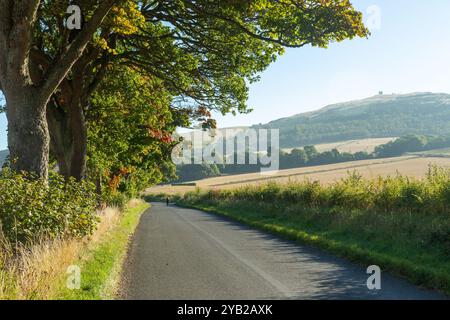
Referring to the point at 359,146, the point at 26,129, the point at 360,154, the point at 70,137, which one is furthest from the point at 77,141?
the point at 359,146

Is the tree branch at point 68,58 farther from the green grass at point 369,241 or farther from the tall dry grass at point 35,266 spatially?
the green grass at point 369,241

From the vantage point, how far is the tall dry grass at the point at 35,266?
21.3 feet

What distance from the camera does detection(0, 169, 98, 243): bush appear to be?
908 centimetres

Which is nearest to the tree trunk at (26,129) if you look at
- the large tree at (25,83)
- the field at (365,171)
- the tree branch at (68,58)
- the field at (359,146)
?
the large tree at (25,83)

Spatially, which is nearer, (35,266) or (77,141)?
(35,266)

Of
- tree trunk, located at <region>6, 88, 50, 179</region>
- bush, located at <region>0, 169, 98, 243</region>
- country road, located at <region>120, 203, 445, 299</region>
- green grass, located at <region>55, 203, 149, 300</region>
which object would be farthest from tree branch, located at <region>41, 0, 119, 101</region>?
country road, located at <region>120, 203, 445, 299</region>

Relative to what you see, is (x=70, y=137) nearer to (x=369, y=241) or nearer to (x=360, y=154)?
(x=369, y=241)

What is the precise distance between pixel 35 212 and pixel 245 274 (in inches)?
179

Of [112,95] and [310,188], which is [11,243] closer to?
[112,95]

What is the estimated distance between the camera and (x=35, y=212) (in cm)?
942

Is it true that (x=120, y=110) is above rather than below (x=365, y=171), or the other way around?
above
